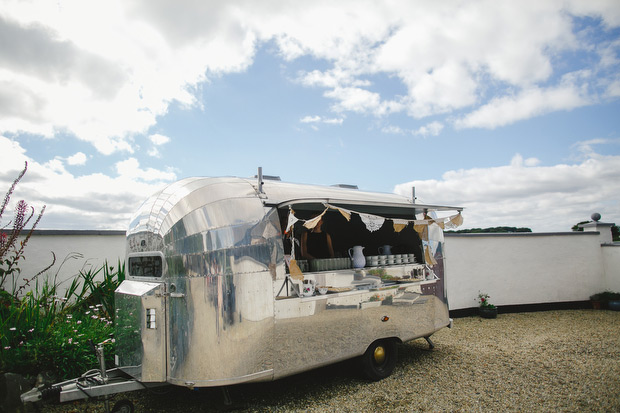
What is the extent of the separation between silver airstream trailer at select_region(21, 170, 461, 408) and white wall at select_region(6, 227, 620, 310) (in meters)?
5.51

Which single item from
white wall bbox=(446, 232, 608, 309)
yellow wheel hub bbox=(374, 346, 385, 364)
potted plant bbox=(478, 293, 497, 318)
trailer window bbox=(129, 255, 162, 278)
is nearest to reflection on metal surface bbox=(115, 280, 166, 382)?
trailer window bbox=(129, 255, 162, 278)

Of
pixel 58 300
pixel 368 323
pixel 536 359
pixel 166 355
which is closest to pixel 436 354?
pixel 536 359

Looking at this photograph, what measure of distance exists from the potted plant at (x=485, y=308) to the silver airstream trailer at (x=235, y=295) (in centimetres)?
556

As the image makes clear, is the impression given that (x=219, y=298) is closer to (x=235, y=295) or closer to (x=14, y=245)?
(x=235, y=295)

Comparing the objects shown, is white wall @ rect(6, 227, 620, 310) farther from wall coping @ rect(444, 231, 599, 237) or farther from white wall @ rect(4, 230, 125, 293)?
white wall @ rect(4, 230, 125, 293)

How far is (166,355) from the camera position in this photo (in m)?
3.83

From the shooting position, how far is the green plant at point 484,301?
9.81 meters

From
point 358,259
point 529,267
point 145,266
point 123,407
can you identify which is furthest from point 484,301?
point 123,407

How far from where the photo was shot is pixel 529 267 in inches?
422

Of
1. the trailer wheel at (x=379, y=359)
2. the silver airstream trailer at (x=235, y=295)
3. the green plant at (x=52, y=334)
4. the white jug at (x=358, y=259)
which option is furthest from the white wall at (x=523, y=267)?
the green plant at (x=52, y=334)

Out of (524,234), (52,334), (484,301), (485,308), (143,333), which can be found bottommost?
(485,308)

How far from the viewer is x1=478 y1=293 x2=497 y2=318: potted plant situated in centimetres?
966

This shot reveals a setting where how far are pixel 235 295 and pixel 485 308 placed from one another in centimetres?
804

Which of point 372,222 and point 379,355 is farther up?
point 372,222
